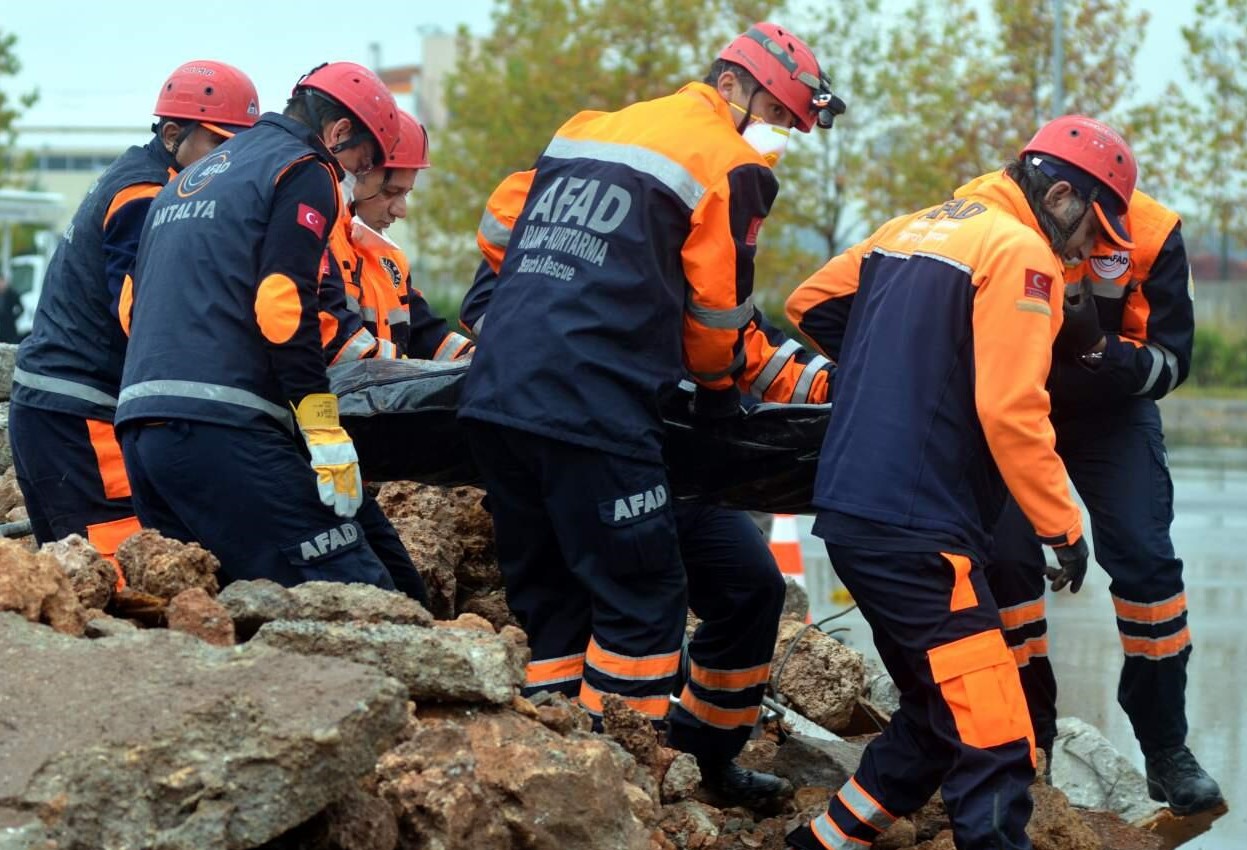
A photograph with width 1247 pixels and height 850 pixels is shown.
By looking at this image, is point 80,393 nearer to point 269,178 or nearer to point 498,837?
point 269,178

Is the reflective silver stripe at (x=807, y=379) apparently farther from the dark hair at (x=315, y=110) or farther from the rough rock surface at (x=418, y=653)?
the rough rock surface at (x=418, y=653)

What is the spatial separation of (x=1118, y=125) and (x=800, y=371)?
2144cm

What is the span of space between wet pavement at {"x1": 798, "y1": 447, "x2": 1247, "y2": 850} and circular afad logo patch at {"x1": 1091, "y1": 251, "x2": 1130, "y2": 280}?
1683mm

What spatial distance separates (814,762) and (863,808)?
86 centimetres

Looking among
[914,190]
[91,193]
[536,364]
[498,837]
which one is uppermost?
[91,193]

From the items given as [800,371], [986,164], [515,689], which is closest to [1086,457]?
[800,371]

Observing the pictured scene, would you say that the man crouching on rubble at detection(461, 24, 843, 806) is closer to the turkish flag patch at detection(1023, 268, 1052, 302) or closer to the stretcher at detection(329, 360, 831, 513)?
the stretcher at detection(329, 360, 831, 513)

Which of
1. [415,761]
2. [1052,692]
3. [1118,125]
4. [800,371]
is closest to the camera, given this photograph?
[415,761]

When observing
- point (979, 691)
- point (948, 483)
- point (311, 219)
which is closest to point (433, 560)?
point (311, 219)

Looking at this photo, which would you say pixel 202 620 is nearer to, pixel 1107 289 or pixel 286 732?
pixel 286 732

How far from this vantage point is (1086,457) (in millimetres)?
5559

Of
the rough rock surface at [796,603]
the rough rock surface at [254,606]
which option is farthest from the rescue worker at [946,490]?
the rough rock surface at [796,603]

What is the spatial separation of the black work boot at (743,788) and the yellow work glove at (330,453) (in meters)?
1.34

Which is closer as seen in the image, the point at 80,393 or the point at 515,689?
the point at 515,689
